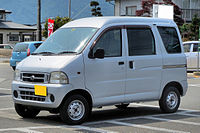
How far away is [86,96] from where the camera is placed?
9078 millimetres

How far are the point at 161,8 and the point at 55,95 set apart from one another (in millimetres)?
17856

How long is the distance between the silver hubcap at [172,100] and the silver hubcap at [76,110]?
101 inches

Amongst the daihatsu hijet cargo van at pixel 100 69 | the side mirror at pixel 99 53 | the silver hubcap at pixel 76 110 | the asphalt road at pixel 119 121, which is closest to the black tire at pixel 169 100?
the daihatsu hijet cargo van at pixel 100 69

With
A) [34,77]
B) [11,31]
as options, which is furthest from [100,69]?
[11,31]

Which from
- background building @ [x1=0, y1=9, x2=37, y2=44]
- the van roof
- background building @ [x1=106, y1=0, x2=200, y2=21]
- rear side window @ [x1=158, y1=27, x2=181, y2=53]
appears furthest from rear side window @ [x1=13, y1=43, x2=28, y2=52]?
background building @ [x1=0, y1=9, x2=37, y2=44]

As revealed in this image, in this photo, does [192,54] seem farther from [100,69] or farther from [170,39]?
[100,69]

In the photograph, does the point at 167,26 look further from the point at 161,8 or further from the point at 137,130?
the point at 161,8

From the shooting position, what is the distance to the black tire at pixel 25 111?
9.54m

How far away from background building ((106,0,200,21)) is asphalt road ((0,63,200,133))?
47631 millimetres

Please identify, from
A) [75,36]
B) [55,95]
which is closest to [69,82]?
[55,95]

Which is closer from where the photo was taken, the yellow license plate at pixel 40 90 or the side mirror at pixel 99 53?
the yellow license plate at pixel 40 90

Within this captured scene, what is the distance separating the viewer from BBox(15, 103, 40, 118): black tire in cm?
954

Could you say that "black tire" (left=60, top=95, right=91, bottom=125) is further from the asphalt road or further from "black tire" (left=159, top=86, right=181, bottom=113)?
"black tire" (left=159, top=86, right=181, bottom=113)

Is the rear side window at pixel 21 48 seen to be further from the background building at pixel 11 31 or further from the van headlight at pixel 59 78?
the background building at pixel 11 31
